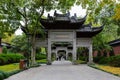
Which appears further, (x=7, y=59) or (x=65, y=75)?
(x=7, y=59)

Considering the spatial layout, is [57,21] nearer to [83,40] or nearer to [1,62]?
[83,40]

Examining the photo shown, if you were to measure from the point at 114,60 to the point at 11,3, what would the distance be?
13.7 meters

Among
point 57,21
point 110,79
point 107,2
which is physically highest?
point 57,21

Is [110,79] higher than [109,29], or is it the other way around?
[109,29]

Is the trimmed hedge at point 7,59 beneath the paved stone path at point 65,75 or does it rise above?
above

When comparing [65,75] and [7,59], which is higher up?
[7,59]

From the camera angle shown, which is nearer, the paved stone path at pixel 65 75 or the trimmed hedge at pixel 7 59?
the paved stone path at pixel 65 75

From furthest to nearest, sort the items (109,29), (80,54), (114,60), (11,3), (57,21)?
(80,54)
(109,29)
(57,21)
(11,3)
(114,60)

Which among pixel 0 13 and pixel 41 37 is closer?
pixel 0 13

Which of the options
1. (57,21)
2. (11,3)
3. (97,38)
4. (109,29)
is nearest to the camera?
(11,3)

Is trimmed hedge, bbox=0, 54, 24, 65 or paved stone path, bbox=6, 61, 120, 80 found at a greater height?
trimmed hedge, bbox=0, 54, 24, 65

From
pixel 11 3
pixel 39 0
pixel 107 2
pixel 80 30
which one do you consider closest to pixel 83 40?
pixel 80 30

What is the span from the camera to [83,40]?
43.8 metres

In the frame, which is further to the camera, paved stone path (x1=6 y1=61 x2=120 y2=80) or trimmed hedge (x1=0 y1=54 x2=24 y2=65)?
trimmed hedge (x1=0 y1=54 x2=24 y2=65)
